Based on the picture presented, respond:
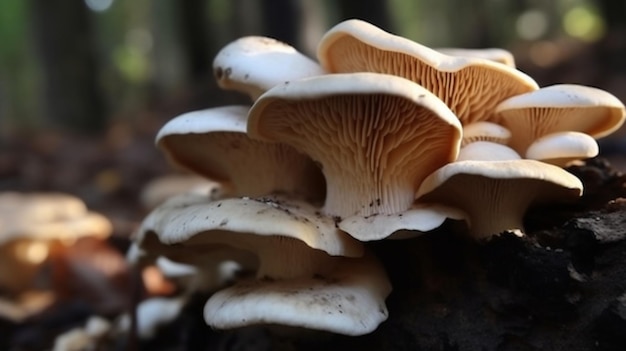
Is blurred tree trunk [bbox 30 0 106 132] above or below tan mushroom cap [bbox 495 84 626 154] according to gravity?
below

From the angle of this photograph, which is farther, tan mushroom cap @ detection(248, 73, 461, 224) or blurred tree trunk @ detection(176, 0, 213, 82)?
blurred tree trunk @ detection(176, 0, 213, 82)

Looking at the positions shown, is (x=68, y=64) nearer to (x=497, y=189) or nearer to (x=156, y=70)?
(x=156, y=70)

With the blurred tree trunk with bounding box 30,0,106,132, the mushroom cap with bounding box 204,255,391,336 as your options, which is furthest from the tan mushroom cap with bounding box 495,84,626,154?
the blurred tree trunk with bounding box 30,0,106,132

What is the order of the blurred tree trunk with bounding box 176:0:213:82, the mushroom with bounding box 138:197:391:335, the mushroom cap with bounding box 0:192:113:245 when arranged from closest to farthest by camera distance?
the mushroom with bounding box 138:197:391:335 → the mushroom cap with bounding box 0:192:113:245 → the blurred tree trunk with bounding box 176:0:213:82

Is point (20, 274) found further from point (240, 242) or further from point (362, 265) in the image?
point (362, 265)

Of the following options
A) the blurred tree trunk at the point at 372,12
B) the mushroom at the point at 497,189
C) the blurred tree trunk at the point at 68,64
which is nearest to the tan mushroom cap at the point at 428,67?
the mushroom at the point at 497,189

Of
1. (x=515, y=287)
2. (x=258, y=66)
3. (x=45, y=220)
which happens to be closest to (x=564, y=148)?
(x=515, y=287)

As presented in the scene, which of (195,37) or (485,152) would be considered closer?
(485,152)

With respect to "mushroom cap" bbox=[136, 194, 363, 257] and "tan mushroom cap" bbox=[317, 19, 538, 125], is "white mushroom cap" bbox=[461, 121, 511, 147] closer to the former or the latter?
"tan mushroom cap" bbox=[317, 19, 538, 125]
